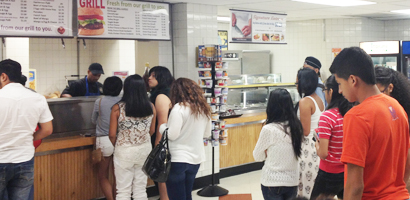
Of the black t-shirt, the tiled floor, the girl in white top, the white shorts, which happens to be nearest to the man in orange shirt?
the girl in white top

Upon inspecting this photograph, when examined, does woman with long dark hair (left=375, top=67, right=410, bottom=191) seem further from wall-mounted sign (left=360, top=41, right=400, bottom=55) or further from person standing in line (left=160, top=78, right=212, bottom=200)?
wall-mounted sign (left=360, top=41, right=400, bottom=55)

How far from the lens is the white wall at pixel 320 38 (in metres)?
9.74

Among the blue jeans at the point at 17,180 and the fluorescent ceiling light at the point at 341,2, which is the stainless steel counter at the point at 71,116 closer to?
the blue jeans at the point at 17,180

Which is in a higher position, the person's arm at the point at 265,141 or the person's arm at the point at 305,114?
the person's arm at the point at 305,114

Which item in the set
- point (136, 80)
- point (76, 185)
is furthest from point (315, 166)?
point (76, 185)

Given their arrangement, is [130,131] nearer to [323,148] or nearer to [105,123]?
[105,123]

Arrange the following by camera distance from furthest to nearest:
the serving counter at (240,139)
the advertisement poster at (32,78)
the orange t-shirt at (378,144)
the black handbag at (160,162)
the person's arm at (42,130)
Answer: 1. the advertisement poster at (32,78)
2. the serving counter at (240,139)
3. the black handbag at (160,162)
4. the person's arm at (42,130)
5. the orange t-shirt at (378,144)

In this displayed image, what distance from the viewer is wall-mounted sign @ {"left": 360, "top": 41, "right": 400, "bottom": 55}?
973cm

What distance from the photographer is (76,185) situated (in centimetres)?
484

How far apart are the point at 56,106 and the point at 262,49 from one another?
23.8ft

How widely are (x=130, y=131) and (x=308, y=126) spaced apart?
1.74m

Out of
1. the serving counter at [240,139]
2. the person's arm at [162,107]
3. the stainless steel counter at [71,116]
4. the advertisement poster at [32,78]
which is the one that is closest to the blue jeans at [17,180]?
the person's arm at [162,107]

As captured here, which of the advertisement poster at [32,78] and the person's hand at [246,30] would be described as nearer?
the person's hand at [246,30]

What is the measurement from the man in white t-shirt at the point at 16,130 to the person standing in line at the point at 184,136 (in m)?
1.08
